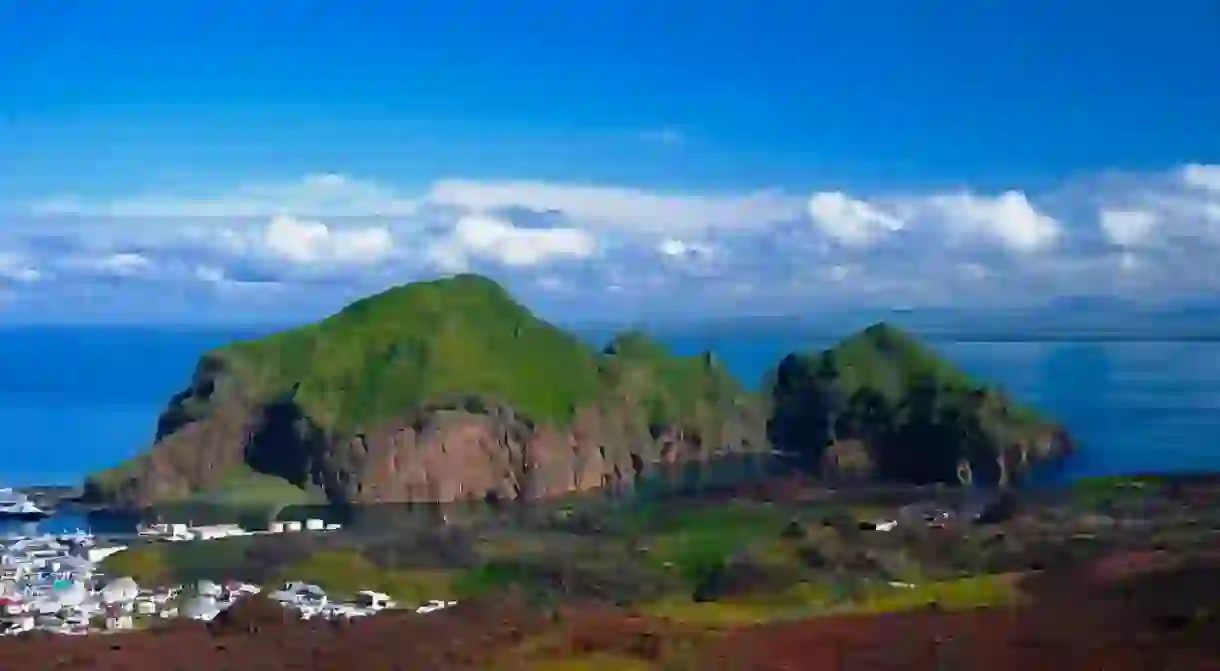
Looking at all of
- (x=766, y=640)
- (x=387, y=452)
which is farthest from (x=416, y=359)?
(x=766, y=640)

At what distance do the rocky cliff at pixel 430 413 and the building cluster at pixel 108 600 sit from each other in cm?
2011

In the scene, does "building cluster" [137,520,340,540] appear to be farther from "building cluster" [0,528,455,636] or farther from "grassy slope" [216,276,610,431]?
"grassy slope" [216,276,610,431]

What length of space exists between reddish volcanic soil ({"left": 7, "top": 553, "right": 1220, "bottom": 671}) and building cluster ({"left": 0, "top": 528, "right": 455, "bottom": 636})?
3.05m

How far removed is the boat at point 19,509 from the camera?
4984 cm

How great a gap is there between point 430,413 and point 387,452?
2549 mm

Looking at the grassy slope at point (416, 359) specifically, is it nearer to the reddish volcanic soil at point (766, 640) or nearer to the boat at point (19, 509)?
the boat at point (19, 509)

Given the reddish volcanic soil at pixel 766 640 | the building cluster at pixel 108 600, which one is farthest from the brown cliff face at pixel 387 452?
the reddish volcanic soil at pixel 766 640

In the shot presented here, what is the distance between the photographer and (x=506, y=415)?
199 ft

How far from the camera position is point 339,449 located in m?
57.5

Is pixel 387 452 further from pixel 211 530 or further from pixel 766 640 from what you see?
pixel 766 640

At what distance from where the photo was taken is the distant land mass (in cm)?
5719

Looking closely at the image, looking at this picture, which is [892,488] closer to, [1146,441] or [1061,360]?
[1146,441]

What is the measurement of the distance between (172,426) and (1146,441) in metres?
39.1

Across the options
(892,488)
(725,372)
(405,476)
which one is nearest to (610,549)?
(892,488)
